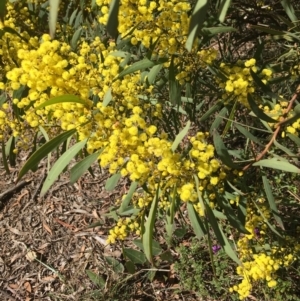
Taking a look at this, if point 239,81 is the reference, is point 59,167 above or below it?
below

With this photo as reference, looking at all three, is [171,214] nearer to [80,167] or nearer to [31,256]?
[80,167]

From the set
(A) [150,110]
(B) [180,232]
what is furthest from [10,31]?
(B) [180,232]

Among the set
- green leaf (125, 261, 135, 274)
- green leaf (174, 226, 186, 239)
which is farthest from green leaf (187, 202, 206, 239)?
green leaf (125, 261, 135, 274)

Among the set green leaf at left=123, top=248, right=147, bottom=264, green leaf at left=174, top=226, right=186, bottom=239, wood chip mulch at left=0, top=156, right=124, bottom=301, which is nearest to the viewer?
green leaf at left=174, top=226, right=186, bottom=239

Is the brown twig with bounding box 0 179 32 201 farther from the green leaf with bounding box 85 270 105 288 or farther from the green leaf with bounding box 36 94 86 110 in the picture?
the green leaf with bounding box 36 94 86 110

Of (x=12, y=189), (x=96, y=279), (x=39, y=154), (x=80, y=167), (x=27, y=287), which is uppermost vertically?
(x=39, y=154)

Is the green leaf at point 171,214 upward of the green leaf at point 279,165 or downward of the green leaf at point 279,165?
downward

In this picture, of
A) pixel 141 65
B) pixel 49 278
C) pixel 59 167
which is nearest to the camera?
pixel 59 167

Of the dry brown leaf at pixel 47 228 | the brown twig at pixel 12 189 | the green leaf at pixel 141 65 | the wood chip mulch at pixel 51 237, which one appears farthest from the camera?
the brown twig at pixel 12 189

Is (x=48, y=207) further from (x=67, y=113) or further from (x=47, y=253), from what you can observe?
(x=67, y=113)

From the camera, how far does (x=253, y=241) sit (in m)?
2.33

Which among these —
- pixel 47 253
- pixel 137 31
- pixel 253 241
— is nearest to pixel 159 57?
pixel 137 31

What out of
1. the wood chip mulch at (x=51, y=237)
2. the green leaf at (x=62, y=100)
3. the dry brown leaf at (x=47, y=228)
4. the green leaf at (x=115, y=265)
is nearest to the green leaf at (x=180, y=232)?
the green leaf at (x=115, y=265)

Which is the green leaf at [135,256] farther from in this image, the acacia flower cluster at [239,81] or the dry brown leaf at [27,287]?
the acacia flower cluster at [239,81]
